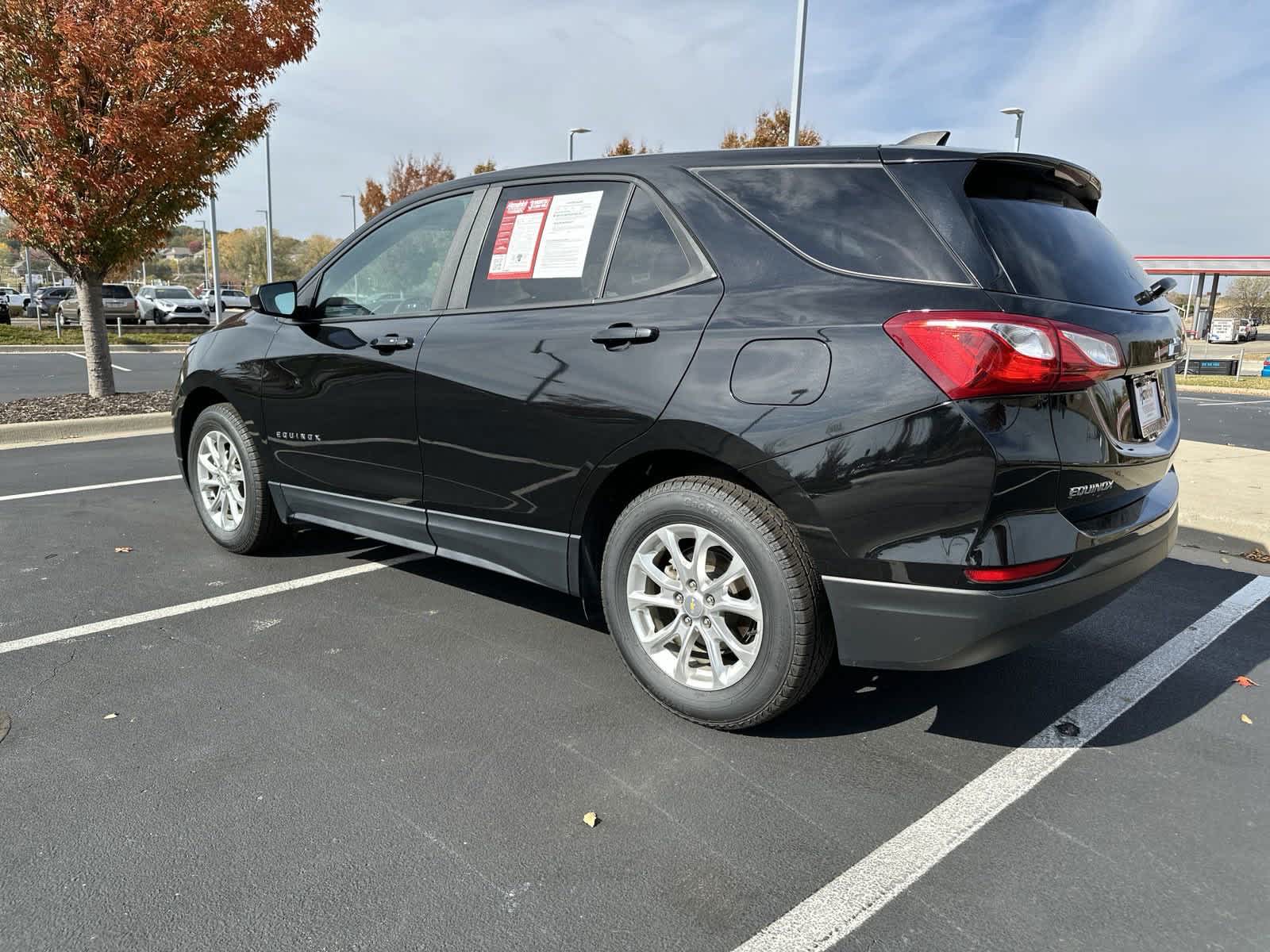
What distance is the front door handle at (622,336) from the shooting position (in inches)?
115

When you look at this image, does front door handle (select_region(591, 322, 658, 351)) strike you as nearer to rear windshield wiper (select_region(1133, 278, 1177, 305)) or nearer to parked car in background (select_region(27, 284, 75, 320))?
rear windshield wiper (select_region(1133, 278, 1177, 305))

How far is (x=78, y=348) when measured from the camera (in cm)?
2150

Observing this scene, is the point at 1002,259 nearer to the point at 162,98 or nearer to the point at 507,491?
the point at 507,491

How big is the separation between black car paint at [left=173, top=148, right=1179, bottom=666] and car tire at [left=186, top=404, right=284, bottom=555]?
81cm

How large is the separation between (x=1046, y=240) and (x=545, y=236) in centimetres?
173

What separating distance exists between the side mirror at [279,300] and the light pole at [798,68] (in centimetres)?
1197

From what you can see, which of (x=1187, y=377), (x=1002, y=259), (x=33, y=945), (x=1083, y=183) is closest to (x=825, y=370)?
(x=1002, y=259)

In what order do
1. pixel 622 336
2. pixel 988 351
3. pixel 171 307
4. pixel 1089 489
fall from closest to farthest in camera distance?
pixel 988 351 < pixel 1089 489 < pixel 622 336 < pixel 171 307

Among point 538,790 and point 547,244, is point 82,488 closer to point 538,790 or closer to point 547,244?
point 547,244

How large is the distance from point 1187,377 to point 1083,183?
97.5ft

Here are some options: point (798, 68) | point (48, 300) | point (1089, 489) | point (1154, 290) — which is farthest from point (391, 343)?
point (48, 300)

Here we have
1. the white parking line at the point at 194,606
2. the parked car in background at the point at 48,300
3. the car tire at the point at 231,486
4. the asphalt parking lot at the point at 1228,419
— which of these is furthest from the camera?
the parked car in background at the point at 48,300

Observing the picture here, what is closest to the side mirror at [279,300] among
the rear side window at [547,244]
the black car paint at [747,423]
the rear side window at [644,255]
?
the black car paint at [747,423]

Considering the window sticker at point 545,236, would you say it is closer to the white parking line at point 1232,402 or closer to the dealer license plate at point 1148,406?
the dealer license plate at point 1148,406
